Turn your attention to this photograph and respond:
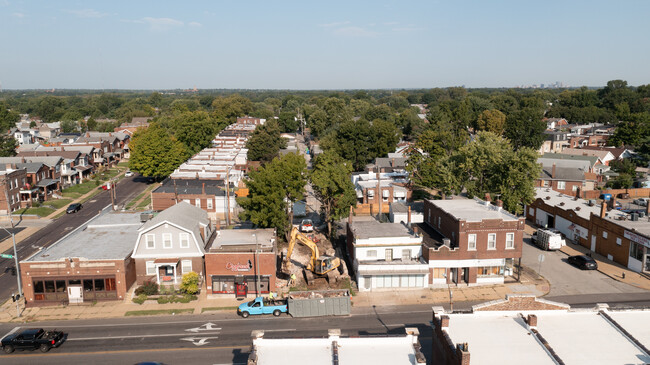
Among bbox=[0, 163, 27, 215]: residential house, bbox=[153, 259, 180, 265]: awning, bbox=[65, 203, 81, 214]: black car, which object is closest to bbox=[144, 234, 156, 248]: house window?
bbox=[153, 259, 180, 265]: awning

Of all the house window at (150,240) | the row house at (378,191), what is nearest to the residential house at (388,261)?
the house window at (150,240)

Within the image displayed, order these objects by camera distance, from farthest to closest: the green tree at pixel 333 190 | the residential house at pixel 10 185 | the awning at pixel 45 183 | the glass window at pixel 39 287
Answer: the awning at pixel 45 183
the residential house at pixel 10 185
the green tree at pixel 333 190
the glass window at pixel 39 287

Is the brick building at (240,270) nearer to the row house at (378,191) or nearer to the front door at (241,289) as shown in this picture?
the front door at (241,289)

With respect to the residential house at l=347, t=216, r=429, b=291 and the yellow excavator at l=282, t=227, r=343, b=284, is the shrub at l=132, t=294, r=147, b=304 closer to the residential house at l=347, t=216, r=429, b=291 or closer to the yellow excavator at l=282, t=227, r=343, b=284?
the yellow excavator at l=282, t=227, r=343, b=284

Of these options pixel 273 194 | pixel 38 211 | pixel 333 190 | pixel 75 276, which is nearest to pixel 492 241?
pixel 333 190

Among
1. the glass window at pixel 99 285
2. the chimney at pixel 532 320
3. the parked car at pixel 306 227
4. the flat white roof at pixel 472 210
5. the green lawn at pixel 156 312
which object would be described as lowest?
the green lawn at pixel 156 312

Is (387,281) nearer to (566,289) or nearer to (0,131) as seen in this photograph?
(566,289)
